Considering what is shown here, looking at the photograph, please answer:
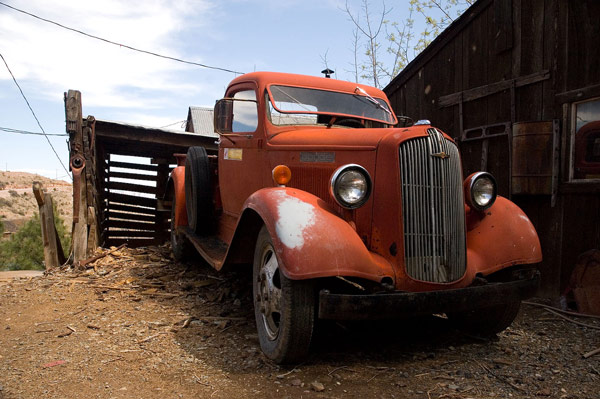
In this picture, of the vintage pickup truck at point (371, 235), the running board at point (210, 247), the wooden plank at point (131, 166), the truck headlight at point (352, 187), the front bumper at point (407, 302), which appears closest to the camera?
the front bumper at point (407, 302)

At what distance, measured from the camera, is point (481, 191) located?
3494 millimetres

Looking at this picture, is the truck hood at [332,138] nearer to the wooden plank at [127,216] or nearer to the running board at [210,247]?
the running board at [210,247]

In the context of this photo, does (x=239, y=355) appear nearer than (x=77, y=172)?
Yes

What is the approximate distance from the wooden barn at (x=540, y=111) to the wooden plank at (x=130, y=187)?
5.91 m

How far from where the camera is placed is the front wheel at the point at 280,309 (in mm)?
2764

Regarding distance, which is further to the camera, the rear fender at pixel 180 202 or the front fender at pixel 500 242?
the rear fender at pixel 180 202

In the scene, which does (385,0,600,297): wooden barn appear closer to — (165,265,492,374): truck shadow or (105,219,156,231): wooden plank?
(165,265,492,374): truck shadow

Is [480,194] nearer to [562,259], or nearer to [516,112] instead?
[562,259]

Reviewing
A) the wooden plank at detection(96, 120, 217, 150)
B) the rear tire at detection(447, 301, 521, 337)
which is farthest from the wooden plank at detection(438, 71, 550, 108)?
the wooden plank at detection(96, 120, 217, 150)

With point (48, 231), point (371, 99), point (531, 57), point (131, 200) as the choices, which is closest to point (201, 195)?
point (371, 99)

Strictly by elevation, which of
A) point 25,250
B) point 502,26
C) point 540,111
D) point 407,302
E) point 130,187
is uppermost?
point 502,26

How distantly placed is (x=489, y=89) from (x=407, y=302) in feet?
14.1

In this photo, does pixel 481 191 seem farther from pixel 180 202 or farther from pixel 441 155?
pixel 180 202

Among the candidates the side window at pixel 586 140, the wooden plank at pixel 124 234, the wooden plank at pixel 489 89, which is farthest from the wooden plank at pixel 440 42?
the wooden plank at pixel 124 234
